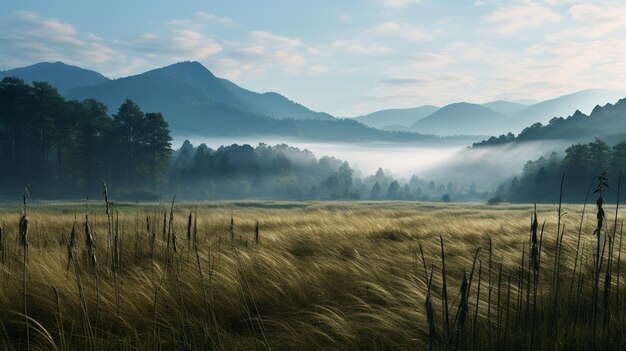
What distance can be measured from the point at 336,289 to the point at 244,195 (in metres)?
96.0

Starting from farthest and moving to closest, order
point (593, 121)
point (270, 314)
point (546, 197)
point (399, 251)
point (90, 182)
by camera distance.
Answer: point (593, 121), point (546, 197), point (90, 182), point (399, 251), point (270, 314)

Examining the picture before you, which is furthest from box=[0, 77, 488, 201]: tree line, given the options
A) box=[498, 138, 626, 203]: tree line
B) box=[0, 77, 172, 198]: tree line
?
box=[498, 138, 626, 203]: tree line

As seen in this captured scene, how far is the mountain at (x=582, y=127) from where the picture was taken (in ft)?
568

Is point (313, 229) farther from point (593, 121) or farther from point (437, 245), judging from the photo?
point (593, 121)

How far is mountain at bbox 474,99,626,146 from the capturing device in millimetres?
173125

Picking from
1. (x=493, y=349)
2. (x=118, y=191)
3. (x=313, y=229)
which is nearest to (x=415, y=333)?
(x=493, y=349)

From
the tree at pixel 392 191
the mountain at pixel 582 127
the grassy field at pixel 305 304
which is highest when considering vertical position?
the mountain at pixel 582 127

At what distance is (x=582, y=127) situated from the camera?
180 meters

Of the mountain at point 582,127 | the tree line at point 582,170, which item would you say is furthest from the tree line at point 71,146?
the mountain at point 582,127

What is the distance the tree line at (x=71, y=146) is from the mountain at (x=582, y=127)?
153 meters

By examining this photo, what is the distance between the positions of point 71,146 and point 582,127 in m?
178

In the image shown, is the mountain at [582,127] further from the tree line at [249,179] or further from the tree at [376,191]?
the tree at [376,191]

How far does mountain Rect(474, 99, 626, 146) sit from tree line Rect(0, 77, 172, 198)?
153 metres

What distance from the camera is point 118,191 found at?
6606cm
